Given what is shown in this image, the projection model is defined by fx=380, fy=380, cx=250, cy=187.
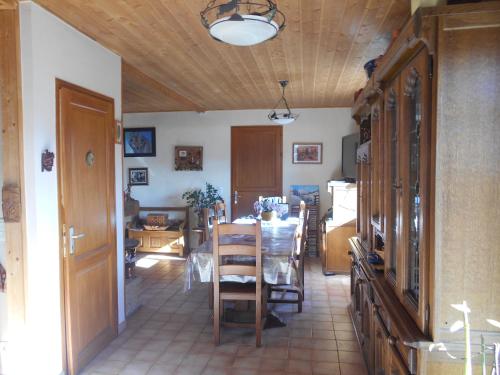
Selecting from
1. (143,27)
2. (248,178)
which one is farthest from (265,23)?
(248,178)

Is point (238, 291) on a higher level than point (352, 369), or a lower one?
higher

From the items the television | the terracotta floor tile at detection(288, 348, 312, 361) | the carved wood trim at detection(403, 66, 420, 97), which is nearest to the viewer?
the carved wood trim at detection(403, 66, 420, 97)

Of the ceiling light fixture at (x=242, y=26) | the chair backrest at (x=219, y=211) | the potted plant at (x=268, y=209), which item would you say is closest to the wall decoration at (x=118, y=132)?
the chair backrest at (x=219, y=211)

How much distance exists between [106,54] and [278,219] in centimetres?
264

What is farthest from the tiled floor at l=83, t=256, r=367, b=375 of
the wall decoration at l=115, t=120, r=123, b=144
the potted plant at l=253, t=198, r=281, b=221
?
the wall decoration at l=115, t=120, r=123, b=144

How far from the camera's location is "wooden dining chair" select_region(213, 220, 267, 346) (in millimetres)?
2947

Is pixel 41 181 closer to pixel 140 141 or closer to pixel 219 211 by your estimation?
pixel 219 211

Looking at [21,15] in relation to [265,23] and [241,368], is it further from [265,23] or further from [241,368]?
[241,368]

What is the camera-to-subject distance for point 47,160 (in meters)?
2.38

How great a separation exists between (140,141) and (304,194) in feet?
10.1

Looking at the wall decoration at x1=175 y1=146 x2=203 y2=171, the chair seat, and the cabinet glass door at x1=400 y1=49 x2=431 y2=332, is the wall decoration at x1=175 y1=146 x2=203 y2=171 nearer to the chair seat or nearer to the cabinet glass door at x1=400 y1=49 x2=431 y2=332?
the chair seat

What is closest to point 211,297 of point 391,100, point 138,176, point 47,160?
point 47,160

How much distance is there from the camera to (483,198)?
4.59ft

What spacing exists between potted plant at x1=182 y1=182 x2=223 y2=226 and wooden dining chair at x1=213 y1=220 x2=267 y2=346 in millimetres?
3239
